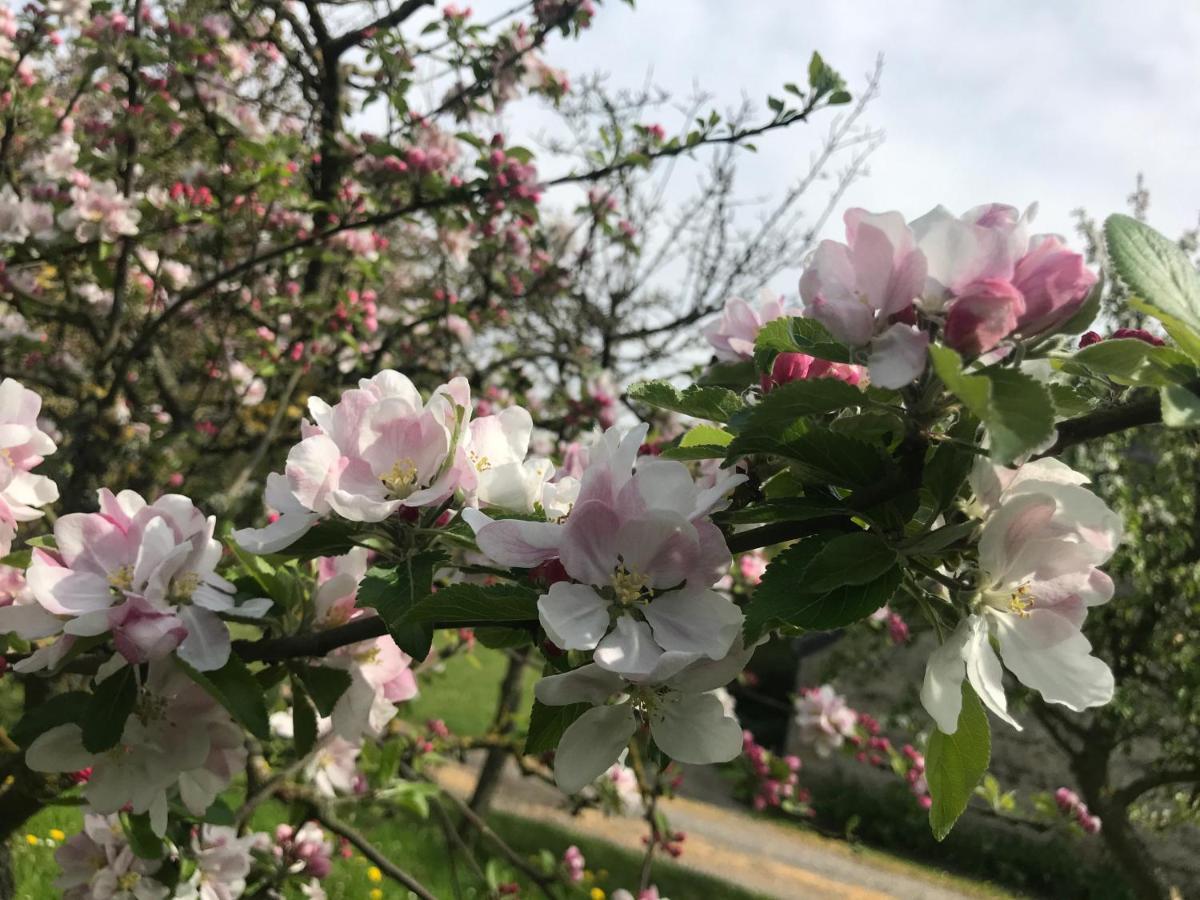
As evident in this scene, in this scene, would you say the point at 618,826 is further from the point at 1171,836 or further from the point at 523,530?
the point at 523,530

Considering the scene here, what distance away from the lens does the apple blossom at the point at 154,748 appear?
3.25ft

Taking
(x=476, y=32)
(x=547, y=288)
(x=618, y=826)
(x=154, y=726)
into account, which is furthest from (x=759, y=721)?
(x=154, y=726)

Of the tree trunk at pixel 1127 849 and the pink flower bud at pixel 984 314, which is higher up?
the pink flower bud at pixel 984 314

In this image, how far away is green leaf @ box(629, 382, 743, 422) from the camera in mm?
789

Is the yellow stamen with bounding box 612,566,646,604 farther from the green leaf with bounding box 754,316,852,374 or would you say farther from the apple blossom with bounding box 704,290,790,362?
the apple blossom with bounding box 704,290,790,362

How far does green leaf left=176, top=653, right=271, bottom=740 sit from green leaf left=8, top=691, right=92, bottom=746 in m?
0.18

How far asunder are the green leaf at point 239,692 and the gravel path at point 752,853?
840 centimetres

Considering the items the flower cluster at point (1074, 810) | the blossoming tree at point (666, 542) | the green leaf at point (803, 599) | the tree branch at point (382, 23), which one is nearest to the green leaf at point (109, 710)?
the blossoming tree at point (666, 542)

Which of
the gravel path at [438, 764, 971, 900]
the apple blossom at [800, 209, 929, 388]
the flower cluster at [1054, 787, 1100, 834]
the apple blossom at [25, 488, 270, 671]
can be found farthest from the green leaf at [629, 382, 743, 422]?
the gravel path at [438, 764, 971, 900]

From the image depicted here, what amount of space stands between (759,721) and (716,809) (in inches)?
120

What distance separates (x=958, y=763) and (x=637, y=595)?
0.32 meters

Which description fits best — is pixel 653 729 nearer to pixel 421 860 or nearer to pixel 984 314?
pixel 984 314

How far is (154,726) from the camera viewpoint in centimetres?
100

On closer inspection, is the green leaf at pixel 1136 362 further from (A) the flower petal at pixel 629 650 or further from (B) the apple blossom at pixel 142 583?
(B) the apple blossom at pixel 142 583
